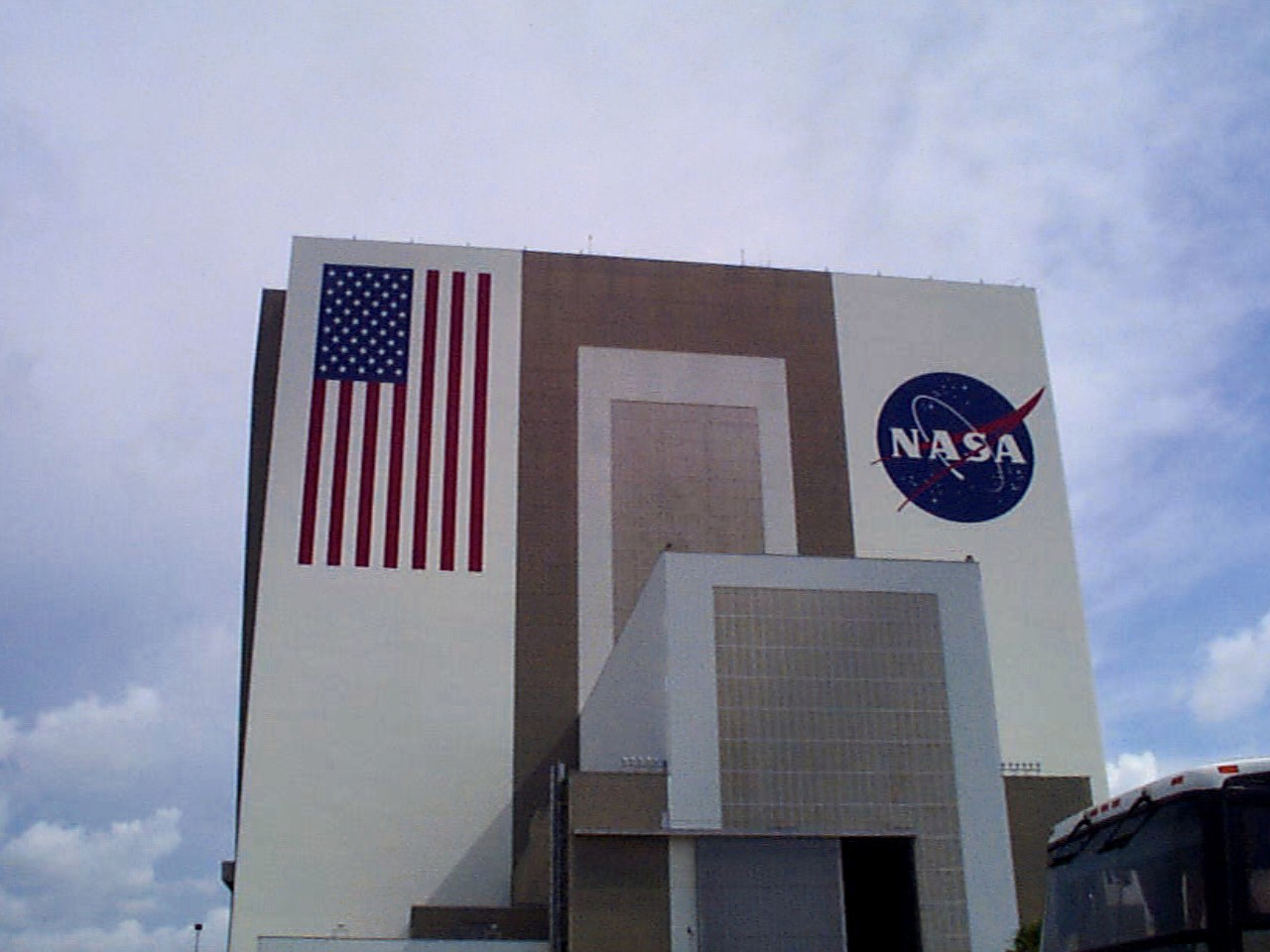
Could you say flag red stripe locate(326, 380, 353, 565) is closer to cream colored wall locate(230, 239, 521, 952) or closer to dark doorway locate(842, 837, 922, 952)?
cream colored wall locate(230, 239, 521, 952)

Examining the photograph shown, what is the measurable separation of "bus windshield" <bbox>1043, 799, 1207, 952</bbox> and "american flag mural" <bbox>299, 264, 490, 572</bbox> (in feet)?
130

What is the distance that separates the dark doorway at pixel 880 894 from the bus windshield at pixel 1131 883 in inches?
850

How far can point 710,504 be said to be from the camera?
52.7 m

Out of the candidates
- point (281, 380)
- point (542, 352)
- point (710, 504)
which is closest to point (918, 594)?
point (710, 504)

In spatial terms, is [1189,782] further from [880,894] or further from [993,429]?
[993,429]

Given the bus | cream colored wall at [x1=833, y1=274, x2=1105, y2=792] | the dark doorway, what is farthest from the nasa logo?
the bus

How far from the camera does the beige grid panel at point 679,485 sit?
51.7 m

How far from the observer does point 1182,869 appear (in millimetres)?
9961

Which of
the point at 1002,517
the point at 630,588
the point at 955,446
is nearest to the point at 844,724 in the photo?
the point at 630,588

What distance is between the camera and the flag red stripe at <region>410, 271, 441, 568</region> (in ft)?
165

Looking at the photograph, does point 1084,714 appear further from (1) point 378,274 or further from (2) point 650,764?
(1) point 378,274

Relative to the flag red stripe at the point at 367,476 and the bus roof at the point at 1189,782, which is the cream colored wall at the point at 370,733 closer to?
the flag red stripe at the point at 367,476

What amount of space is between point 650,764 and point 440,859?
15410 millimetres

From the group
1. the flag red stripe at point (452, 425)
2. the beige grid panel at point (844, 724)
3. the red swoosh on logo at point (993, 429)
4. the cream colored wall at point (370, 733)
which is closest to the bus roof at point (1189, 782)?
the beige grid panel at point (844, 724)
